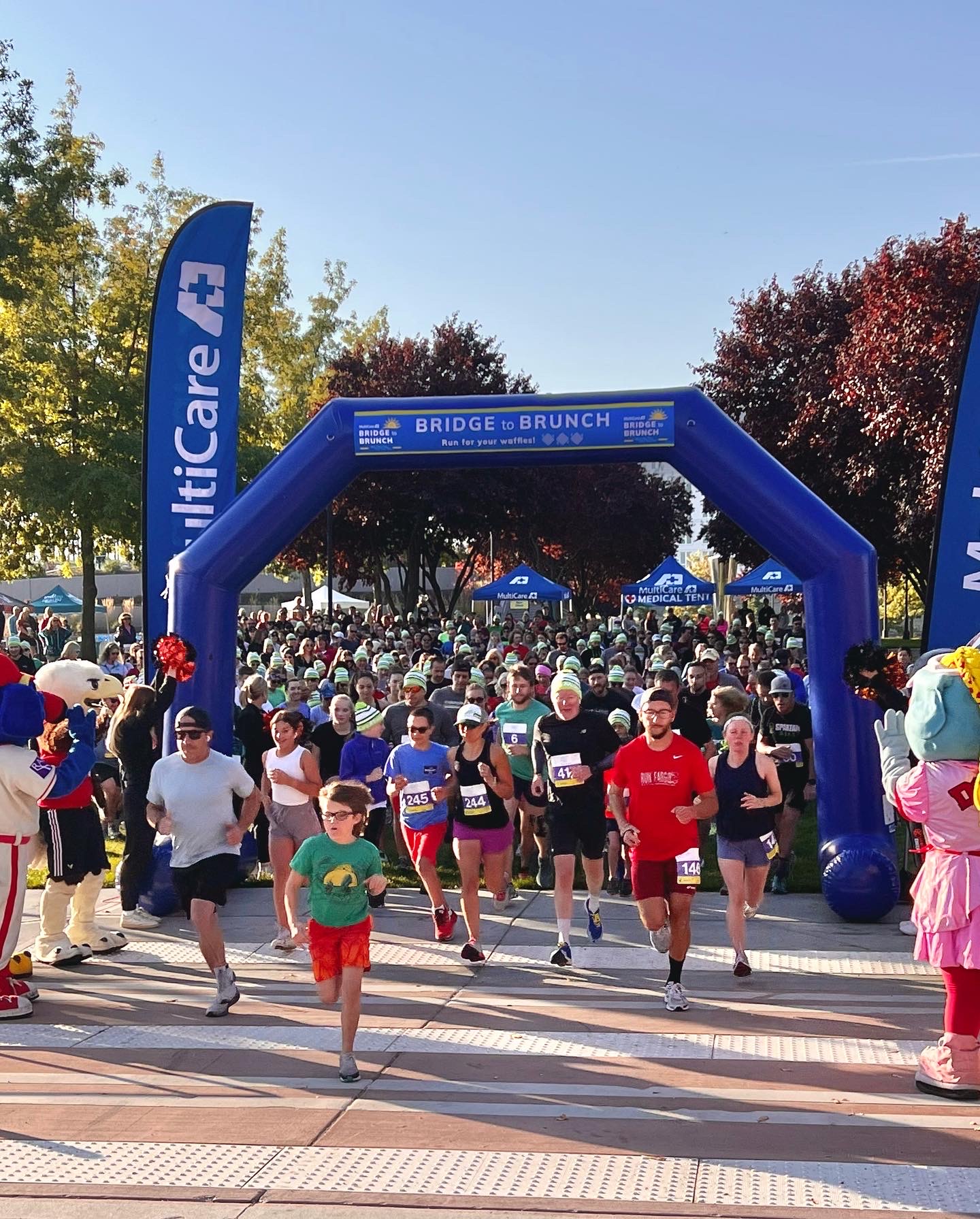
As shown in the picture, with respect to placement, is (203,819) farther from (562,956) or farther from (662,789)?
(662,789)

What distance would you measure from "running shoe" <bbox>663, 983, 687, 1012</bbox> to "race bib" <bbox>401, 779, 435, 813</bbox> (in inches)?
86.5

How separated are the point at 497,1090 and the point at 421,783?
303cm

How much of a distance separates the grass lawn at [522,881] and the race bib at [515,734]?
119cm

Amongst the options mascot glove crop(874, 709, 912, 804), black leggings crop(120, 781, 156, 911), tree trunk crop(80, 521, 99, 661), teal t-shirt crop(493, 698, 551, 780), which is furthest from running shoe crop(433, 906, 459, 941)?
tree trunk crop(80, 521, 99, 661)

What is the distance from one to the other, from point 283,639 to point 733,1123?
19.9m

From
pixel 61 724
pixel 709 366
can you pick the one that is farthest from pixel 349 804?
pixel 709 366

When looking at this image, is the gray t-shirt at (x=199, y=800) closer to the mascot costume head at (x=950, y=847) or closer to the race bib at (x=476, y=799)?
the race bib at (x=476, y=799)

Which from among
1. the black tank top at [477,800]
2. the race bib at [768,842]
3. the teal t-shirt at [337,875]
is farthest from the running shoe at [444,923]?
the teal t-shirt at [337,875]

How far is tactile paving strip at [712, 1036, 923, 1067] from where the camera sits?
20.6 feet

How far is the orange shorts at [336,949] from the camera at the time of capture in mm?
6160

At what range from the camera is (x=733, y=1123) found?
215 inches

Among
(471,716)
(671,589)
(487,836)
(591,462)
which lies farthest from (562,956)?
(671,589)

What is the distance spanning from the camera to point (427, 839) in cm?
878

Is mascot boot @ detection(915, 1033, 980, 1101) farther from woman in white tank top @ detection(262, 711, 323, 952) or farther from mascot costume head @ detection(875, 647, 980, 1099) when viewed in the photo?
woman in white tank top @ detection(262, 711, 323, 952)
